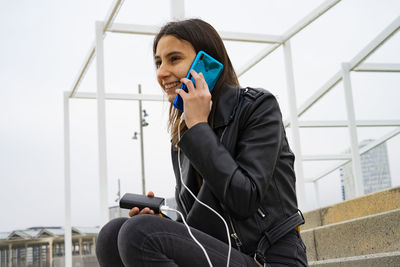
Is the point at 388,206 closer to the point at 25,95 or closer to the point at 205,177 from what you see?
the point at 205,177

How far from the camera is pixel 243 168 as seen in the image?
1624 millimetres

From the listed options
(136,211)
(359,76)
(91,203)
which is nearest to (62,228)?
(91,203)

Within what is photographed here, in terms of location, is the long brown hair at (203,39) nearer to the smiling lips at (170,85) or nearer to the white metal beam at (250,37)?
the smiling lips at (170,85)

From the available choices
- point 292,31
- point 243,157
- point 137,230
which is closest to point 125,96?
point 292,31

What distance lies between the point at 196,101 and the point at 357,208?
109 inches

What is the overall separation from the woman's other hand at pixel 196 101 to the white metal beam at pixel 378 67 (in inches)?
206

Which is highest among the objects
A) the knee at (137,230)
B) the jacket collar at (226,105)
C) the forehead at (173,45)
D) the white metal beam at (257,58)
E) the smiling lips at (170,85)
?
the white metal beam at (257,58)

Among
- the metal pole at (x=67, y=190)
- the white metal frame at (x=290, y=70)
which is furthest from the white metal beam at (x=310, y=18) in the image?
the metal pole at (x=67, y=190)

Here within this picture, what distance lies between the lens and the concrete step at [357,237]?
114 inches

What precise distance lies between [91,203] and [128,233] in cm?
757

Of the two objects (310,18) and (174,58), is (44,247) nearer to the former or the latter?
(310,18)

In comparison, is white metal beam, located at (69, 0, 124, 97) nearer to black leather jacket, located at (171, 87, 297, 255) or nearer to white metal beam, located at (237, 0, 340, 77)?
white metal beam, located at (237, 0, 340, 77)

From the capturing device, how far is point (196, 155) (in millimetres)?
1659

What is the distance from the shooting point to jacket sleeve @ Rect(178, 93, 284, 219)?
61.8 inches
